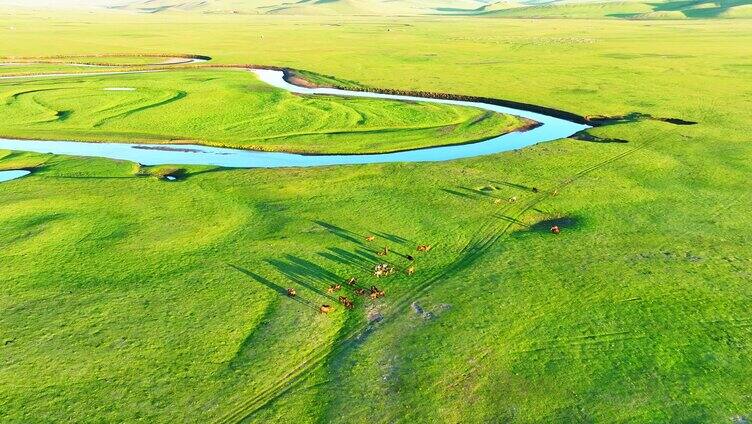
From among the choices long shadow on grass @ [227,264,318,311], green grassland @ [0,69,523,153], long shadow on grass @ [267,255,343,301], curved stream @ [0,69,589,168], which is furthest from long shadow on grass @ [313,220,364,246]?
green grassland @ [0,69,523,153]

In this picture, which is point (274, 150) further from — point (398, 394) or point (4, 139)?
point (398, 394)

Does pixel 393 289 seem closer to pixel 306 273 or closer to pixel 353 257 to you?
pixel 353 257

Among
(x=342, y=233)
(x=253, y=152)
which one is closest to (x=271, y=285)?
(x=342, y=233)

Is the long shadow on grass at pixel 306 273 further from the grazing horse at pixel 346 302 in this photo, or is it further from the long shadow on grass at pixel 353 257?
the long shadow on grass at pixel 353 257

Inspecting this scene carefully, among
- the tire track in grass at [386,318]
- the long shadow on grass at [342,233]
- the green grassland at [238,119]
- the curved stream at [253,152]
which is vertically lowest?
the tire track in grass at [386,318]

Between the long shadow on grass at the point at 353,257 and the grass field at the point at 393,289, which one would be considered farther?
the long shadow on grass at the point at 353,257

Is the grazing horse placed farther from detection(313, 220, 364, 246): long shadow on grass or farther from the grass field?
detection(313, 220, 364, 246): long shadow on grass

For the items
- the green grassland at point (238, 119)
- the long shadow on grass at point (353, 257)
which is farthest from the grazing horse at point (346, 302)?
the green grassland at point (238, 119)
